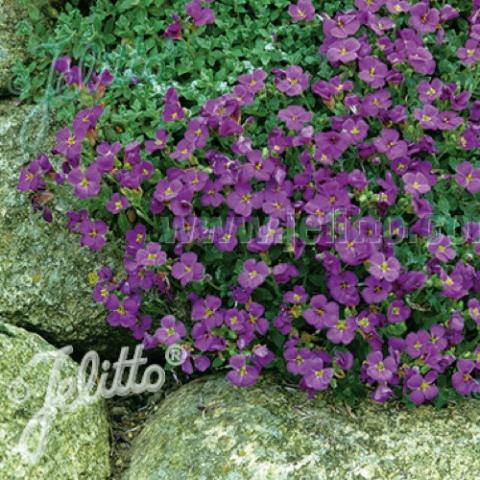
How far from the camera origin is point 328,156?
3.08m

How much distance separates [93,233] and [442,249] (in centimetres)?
117

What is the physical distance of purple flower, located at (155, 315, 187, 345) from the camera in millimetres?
3098

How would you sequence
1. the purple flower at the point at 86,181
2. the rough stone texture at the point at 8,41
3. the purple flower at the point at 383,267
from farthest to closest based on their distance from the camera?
1. the rough stone texture at the point at 8,41
2. the purple flower at the point at 86,181
3. the purple flower at the point at 383,267

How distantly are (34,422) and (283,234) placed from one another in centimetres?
98

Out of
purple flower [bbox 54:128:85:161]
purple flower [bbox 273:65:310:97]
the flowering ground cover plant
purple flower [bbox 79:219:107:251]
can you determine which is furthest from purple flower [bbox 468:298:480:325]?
purple flower [bbox 54:128:85:161]

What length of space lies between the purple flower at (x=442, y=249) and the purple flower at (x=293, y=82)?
2.34 feet

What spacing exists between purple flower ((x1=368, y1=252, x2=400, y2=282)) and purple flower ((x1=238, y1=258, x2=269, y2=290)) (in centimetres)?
33

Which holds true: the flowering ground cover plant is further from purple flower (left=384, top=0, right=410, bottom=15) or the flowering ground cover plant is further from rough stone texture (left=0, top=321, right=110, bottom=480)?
rough stone texture (left=0, top=321, right=110, bottom=480)

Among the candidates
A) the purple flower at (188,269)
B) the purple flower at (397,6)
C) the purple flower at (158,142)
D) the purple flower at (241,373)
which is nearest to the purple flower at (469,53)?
the purple flower at (397,6)

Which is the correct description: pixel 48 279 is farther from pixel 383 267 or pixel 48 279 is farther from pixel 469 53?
pixel 469 53

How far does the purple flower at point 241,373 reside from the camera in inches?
119

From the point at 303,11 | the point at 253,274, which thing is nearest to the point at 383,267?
the point at 253,274

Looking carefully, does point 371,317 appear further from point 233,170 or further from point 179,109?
point 179,109

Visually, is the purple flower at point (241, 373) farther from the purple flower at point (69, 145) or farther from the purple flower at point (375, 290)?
the purple flower at point (69, 145)
